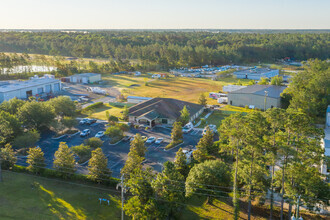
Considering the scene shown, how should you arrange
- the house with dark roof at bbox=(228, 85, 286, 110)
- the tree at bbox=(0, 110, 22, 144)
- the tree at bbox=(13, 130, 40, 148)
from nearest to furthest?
the tree at bbox=(13, 130, 40, 148) < the tree at bbox=(0, 110, 22, 144) < the house with dark roof at bbox=(228, 85, 286, 110)

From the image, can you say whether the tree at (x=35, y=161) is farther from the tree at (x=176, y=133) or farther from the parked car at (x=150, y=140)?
the tree at (x=176, y=133)

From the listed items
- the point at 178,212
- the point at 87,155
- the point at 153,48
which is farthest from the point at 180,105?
the point at 153,48

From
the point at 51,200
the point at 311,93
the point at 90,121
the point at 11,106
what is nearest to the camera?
the point at 51,200

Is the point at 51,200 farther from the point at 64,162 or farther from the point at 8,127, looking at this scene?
the point at 8,127

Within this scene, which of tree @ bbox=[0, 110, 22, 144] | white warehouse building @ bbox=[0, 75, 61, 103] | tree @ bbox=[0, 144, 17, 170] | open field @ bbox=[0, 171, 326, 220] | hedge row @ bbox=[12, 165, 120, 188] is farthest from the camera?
white warehouse building @ bbox=[0, 75, 61, 103]

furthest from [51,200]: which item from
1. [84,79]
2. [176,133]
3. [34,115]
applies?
[84,79]

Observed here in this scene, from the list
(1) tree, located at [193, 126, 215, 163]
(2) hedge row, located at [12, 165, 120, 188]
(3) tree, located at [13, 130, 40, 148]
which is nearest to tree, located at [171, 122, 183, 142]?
(1) tree, located at [193, 126, 215, 163]

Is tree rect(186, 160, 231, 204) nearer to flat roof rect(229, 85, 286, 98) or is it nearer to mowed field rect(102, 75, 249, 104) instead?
flat roof rect(229, 85, 286, 98)
